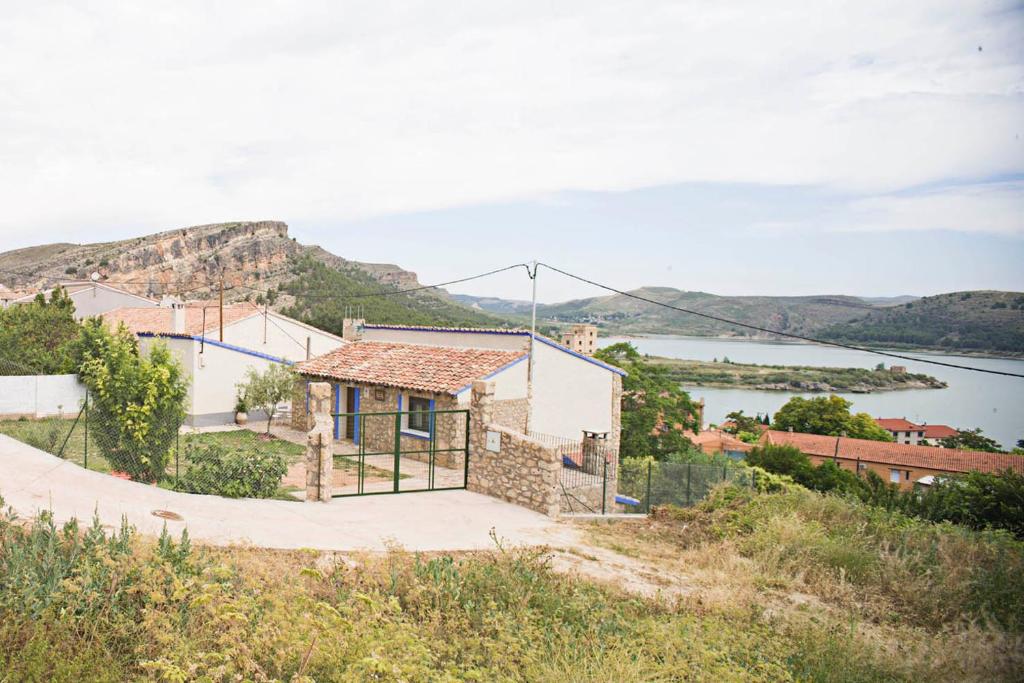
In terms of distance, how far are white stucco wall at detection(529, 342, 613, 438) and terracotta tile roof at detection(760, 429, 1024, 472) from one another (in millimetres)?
31059

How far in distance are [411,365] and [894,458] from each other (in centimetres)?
4667

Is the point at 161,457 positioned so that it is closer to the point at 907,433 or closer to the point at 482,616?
the point at 482,616

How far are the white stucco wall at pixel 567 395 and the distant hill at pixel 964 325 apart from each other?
1121 cm

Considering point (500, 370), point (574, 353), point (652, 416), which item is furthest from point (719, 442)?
point (500, 370)

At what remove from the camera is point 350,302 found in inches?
2334

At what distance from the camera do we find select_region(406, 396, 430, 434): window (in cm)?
1983

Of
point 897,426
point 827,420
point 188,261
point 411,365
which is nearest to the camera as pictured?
point 411,365

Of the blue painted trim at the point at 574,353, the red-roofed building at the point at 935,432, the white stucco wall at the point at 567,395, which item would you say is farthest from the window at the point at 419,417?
the red-roofed building at the point at 935,432

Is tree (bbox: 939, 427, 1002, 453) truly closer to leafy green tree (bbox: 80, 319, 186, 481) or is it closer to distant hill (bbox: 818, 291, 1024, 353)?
distant hill (bbox: 818, 291, 1024, 353)

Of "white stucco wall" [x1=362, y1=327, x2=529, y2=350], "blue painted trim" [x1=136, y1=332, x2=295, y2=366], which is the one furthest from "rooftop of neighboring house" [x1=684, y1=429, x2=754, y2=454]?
"blue painted trim" [x1=136, y1=332, x2=295, y2=366]

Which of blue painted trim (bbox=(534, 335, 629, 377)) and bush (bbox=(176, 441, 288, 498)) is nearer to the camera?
bush (bbox=(176, 441, 288, 498))


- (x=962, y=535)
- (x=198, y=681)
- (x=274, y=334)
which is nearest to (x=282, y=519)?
(x=198, y=681)

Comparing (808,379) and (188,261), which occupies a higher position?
(188,261)

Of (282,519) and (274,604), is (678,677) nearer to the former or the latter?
(274,604)
